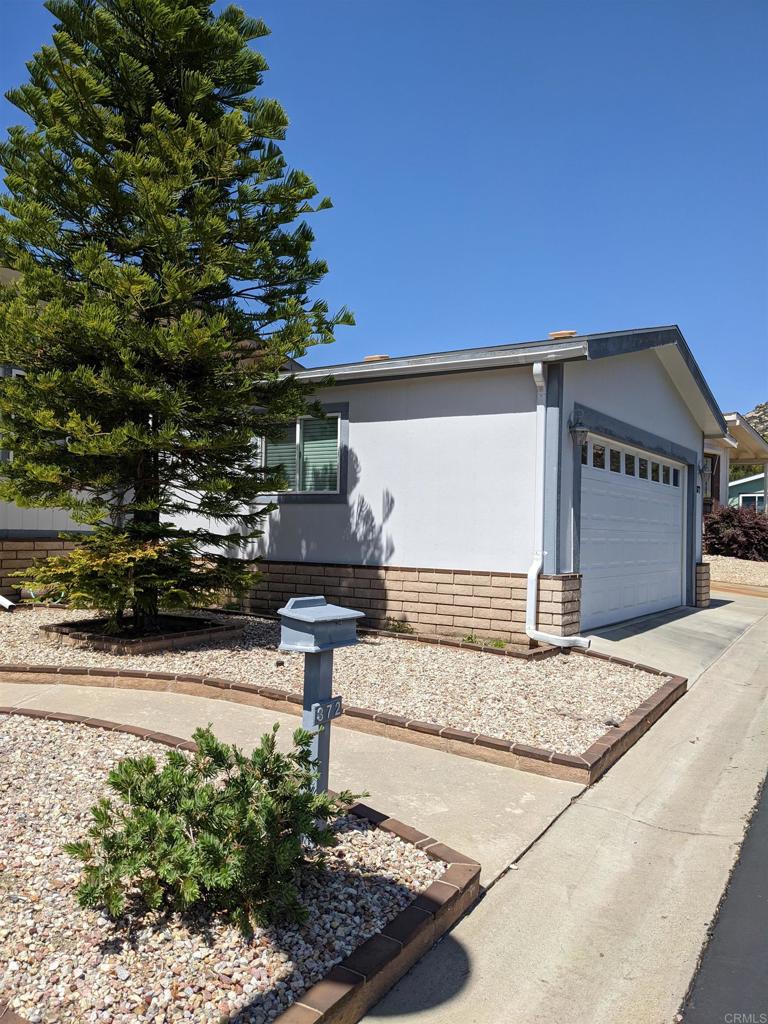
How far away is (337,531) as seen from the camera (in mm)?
10734

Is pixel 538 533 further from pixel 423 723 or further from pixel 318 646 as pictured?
pixel 318 646

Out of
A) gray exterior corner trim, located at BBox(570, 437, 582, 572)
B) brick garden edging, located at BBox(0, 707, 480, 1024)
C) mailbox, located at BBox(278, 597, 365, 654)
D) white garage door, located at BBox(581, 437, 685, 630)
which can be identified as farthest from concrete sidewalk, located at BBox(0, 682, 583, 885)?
white garage door, located at BBox(581, 437, 685, 630)

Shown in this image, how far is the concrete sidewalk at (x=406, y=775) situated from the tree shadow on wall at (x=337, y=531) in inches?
173

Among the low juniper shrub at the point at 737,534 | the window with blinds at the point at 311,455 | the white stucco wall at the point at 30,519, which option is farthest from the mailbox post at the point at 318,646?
the low juniper shrub at the point at 737,534

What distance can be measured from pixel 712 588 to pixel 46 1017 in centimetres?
1958

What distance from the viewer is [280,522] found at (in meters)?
11.3

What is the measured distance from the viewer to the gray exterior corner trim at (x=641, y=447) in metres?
9.48

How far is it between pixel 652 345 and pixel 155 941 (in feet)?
34.1

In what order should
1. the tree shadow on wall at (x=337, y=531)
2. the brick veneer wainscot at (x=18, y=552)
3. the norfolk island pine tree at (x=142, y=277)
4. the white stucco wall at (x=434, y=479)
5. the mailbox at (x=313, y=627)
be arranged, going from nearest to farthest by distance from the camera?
1. the mailbox at (x=313, y=627)
2. the norfolk island pine tree at (x=142, y=277)
3. the white stucco wall at (x=434, y=479)
4. the tree shadow on wall at (x=337, y=531)
5. the brick veneer wainscot at (x=18, y=552)

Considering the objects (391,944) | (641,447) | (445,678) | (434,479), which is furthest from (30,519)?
(391,944)

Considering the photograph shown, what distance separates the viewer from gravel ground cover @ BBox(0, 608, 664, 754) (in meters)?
5.96

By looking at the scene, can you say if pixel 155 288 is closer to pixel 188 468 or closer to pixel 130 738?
pixel 188 468

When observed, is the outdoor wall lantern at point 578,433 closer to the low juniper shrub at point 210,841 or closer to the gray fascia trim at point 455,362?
the gray fascia trim at point 455,362

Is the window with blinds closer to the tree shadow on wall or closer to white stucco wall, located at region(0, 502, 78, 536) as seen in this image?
the tree shadow on wall
